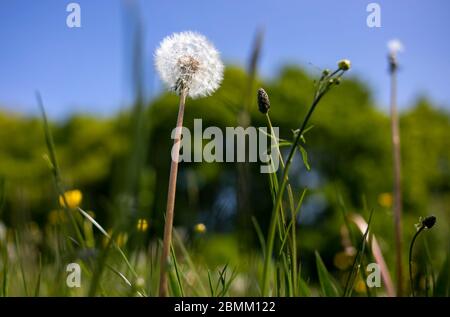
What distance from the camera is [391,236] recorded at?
10.4 meters

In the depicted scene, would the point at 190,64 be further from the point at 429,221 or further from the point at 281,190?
the point at 429,221

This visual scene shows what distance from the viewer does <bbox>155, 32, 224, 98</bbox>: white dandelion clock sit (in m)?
0.74

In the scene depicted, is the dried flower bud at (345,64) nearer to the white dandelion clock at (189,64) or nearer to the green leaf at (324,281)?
the white dandelion clock at (189,64)

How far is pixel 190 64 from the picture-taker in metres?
0.76

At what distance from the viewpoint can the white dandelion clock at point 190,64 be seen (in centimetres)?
74

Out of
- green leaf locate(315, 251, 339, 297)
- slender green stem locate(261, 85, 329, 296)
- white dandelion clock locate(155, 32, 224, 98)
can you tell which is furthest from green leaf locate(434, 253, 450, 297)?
white dandelion clock locate(155, 32, 224, 98)

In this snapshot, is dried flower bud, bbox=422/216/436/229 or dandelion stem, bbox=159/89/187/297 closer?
dandelion stem, bbox=159/89/187/297

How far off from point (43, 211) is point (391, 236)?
10.2 m

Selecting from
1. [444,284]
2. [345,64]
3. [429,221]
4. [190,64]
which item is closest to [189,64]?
[190,64]

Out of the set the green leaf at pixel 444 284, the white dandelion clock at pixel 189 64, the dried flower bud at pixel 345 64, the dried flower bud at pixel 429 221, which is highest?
the white dandelion clock at pixel 189 64

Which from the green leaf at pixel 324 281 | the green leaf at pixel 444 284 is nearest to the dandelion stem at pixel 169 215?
the green leaf at pixel 324 281

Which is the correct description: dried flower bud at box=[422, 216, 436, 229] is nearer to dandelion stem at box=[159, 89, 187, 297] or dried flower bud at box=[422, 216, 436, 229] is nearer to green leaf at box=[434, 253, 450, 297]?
green leaf at box=[434, 253, 450, 297]
